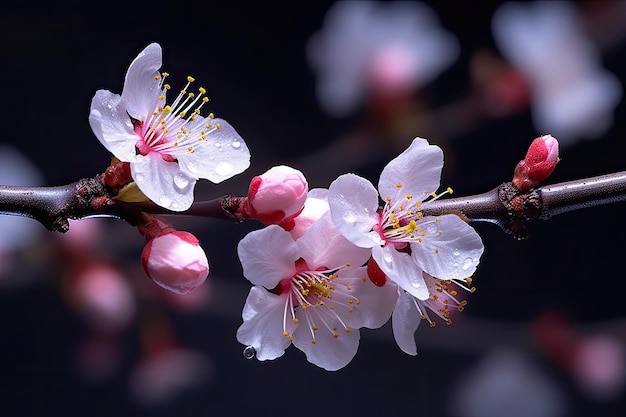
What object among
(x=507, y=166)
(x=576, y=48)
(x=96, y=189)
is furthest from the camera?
(x=576, y=48)

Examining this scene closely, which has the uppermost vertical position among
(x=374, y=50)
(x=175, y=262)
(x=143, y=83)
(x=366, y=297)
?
(x=143, y=83)

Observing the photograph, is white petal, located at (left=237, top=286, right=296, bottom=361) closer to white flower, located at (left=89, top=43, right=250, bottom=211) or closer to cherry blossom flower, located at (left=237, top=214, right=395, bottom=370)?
cherry blossom flower, located at (left=237, top=214, right=395, bottom=370)

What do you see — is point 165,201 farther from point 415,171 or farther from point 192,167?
point 415,171

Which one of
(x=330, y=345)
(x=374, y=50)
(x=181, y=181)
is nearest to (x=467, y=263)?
(x=330, y=345)

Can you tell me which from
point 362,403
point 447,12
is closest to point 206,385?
point 362,403

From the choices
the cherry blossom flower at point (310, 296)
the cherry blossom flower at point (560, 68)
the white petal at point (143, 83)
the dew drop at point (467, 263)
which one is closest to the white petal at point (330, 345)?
the cherry blossom flower at point (310, 296)

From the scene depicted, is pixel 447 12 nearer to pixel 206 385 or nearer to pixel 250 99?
pixel 250 99

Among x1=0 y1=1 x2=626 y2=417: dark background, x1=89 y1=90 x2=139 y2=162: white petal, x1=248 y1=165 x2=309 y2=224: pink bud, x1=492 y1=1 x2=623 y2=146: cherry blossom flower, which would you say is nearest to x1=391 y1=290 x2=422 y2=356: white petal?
x1=248 y1=165 x2=309 y2=224: pink bud
